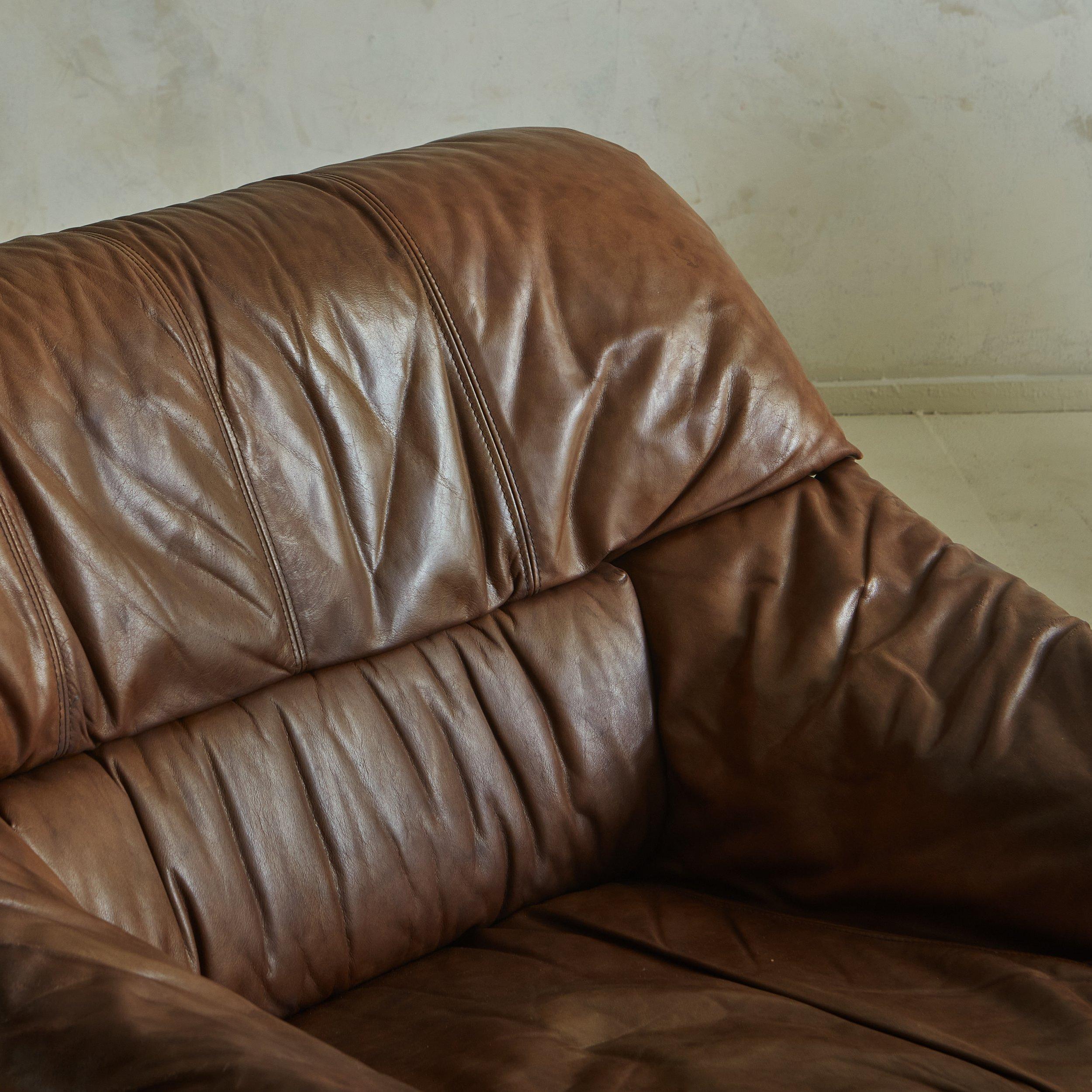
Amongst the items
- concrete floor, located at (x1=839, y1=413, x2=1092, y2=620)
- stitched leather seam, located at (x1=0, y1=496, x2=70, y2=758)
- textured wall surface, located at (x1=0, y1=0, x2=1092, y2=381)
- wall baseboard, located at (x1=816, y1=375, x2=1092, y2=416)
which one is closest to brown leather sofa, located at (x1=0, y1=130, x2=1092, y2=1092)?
stitched leather seam, located at (x1=0, y1=496, x2=70, y2=758)

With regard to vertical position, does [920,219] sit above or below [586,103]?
below

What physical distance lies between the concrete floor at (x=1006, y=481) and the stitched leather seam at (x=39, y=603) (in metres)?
1.84

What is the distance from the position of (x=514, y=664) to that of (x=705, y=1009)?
360 millimetres

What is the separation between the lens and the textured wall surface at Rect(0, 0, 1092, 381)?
246 cm

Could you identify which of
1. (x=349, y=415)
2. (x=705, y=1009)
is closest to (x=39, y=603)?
(x=349, y=415)

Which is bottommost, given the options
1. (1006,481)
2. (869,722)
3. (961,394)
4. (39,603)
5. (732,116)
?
(1006,481)

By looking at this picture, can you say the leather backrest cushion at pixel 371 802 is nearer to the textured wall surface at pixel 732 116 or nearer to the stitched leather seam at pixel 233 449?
the stitched leather seam at pixel 233 449

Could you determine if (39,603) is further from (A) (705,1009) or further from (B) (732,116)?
(B) (732,116)

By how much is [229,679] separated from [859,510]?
25.5 inches

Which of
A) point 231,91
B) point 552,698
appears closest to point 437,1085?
point 552,698

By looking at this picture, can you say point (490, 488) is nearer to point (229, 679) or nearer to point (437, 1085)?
point (229, 679)

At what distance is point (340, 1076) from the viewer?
60 cm

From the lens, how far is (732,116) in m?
2.72

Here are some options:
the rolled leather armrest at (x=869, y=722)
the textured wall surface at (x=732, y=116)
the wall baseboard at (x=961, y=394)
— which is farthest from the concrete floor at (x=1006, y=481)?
the rolled leather armrest at (x=869, y=722)
